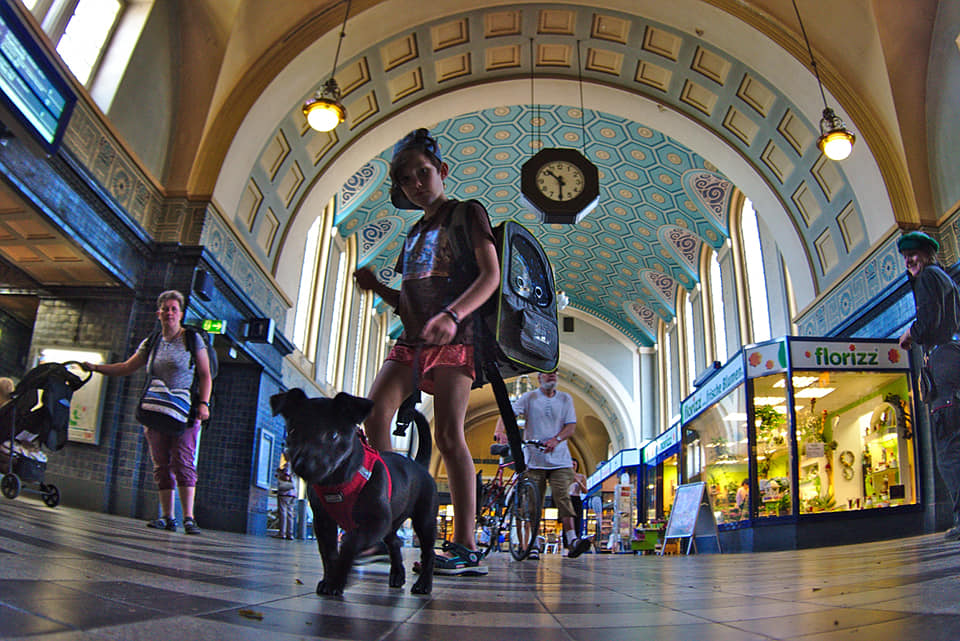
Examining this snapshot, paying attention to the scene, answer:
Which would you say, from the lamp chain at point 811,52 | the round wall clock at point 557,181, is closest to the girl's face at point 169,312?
the round wall clock at point 557,181

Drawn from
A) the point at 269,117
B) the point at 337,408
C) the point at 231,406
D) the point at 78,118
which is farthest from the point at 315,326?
the point at 337,408

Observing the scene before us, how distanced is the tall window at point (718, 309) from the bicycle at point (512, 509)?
32.7ft

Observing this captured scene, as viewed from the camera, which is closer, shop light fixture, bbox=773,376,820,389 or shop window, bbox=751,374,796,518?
shop window, bbox=751,374,796,518

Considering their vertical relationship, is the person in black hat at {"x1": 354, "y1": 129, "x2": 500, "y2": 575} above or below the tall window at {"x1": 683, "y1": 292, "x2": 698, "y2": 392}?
below

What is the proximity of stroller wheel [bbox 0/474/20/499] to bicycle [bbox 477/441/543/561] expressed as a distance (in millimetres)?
3684

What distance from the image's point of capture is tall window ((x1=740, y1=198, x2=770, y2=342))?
13.7m

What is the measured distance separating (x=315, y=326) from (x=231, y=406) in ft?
16.1

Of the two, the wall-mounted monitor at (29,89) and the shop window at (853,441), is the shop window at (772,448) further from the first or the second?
the wall-mounted monitor at (29,89)

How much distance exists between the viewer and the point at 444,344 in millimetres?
2346

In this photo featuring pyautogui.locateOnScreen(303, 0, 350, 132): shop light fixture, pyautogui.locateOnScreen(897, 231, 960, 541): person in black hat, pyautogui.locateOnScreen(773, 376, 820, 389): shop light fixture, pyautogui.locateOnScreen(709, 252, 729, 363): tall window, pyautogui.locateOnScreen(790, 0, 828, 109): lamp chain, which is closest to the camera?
pyautogui.locateOnScreen(897, 231, 960, 541): person in black hat

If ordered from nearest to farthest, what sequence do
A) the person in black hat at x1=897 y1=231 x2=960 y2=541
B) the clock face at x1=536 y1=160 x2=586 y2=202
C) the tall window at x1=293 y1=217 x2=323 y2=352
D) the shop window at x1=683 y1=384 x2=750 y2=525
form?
the person in black hat at x1=897 y1=231 x2=960 y2=541
the shop window at x1=683 y1=384 x2=750 y2=525
the clock face at x1=536 y1=160 x2=586 y2=202
the tall window at x1=293 y1=217 x2=323 y2=352

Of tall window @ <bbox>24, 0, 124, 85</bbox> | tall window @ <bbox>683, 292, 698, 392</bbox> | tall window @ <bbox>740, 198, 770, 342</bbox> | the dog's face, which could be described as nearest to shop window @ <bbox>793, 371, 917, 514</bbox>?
tall window @ <bbox>740, 198, 770, 342</bbox>

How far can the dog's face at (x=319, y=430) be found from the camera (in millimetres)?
1477

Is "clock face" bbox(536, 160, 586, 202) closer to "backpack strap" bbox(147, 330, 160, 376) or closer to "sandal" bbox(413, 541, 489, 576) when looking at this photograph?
"backpack strap" bbox(147, 330, 160, 376)
